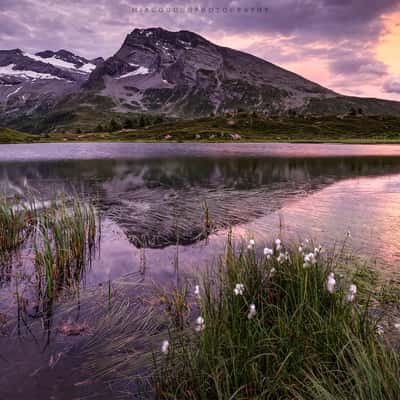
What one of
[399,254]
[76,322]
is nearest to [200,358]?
[76,322]

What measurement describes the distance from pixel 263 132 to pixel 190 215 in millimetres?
110599

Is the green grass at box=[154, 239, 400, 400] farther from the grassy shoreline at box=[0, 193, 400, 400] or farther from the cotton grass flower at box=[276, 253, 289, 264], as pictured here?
the cotton grass flower at box=[276, 253, 289, 264]

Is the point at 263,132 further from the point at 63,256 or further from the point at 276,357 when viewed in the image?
the point at 276,357

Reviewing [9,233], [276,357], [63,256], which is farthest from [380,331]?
[9,233]

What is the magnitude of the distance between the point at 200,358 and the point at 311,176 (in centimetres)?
3128

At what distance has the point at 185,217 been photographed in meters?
18.5

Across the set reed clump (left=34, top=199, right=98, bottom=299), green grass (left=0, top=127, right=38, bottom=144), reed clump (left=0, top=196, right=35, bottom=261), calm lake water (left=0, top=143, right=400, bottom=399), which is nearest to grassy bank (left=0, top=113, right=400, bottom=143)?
green grass (left=0, top=127, right=38, bottom=144)

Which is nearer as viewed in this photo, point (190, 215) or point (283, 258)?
point (283, 258)

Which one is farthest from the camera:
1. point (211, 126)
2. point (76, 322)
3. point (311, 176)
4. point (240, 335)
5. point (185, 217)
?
point (211, 126)

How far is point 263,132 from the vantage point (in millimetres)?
124375

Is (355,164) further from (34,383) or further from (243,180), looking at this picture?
(34,383)

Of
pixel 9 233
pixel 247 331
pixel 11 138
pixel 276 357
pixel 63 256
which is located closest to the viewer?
pixel 276 357

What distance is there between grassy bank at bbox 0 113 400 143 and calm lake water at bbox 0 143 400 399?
73609 millimetres

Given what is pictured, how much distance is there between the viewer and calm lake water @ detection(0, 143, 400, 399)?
7206 mm
